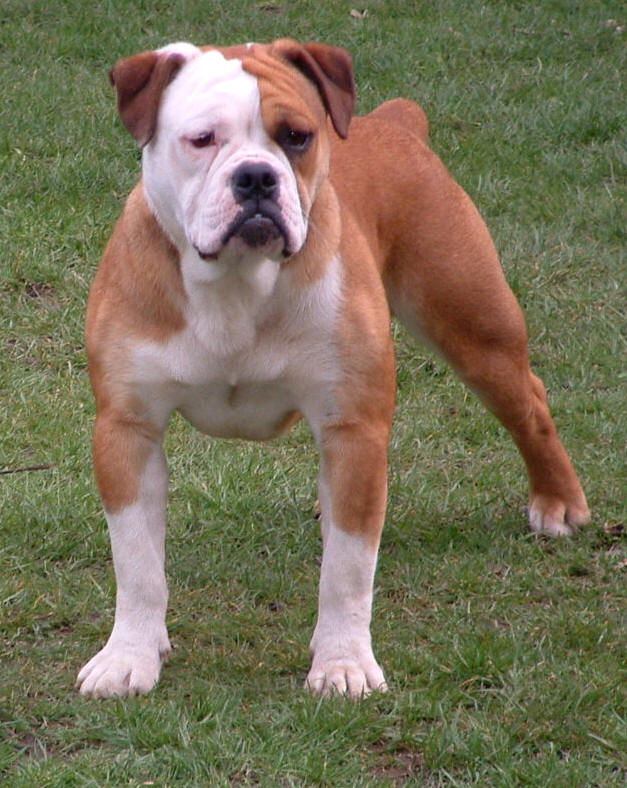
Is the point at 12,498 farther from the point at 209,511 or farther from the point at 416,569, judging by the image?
the point at 416,569

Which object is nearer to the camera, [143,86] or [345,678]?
[143,86]

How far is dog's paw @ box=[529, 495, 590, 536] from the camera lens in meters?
5.45

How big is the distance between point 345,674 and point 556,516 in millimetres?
1547

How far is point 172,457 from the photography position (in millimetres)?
6051

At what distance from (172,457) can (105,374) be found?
195cm

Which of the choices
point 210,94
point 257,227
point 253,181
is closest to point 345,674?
point 257,227

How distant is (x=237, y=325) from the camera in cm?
409

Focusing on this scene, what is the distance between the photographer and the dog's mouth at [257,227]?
3.76 m

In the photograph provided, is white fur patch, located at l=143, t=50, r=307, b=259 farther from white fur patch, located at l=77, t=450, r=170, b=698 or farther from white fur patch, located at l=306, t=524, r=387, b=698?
white fur patch, located at l=306, t=524, r=387, b=698

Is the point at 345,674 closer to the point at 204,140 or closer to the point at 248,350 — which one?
the point at 248,350

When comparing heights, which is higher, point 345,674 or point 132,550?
point 132,550

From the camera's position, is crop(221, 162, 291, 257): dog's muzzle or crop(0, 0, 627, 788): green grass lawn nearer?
crop(221, 162, 291, 257): dog's muzzle

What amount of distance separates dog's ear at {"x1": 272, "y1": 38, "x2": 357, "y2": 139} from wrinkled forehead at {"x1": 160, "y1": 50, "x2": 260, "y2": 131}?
233 mm

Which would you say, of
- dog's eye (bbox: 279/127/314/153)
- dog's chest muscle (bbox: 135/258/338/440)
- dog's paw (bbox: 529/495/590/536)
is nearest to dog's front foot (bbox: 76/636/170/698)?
dog's chest muscle (bbox: 135/258/338/440)
